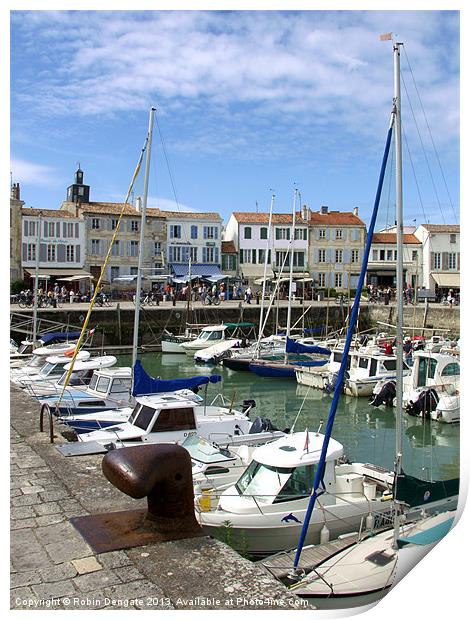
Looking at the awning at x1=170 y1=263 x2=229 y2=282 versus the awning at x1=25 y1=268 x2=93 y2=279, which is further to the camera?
the awning at x1=170 y1=263 x2=229 y2=282

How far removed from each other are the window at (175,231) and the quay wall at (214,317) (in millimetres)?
12890

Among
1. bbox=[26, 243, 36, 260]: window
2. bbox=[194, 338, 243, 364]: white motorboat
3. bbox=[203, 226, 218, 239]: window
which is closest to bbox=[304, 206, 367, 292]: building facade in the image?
bbox=[203, 226, 218, 239]: window

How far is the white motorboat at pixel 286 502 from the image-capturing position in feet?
28.2

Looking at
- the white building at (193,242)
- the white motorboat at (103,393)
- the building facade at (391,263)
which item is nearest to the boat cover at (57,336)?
the white motorboat at (103,393)

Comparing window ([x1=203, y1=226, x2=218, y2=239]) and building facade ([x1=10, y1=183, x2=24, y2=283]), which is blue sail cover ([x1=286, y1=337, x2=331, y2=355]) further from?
window ([x1=203, y1=226, x2=218, y2=239])

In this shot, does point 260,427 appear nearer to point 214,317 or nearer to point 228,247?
point 214,317

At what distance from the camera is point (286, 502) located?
880cm

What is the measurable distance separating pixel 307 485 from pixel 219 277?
1667 inches

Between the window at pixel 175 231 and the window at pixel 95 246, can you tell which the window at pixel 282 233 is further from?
the window at pixel 95 246

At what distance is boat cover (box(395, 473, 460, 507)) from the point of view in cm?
804

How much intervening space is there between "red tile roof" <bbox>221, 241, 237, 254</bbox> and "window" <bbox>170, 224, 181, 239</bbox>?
175 inches

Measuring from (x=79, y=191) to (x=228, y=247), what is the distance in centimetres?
1359
